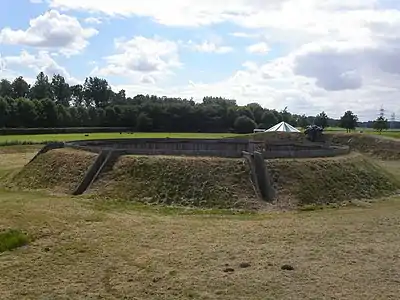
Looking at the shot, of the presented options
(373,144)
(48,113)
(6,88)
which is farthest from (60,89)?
(373,144)

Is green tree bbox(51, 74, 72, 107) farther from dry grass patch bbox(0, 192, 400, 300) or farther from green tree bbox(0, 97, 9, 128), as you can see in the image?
dry grass patch bbox(0, 192, 400, 300)

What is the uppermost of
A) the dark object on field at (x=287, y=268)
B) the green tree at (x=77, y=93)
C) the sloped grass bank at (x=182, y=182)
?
the green tree at (x=77, y=93)

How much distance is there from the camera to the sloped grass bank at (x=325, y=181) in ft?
86.4

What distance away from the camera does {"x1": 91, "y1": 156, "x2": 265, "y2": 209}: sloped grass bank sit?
82.2ft

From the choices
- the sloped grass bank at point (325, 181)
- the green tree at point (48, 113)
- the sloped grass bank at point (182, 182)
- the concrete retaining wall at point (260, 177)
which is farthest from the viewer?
the green tree at point (48, 113)

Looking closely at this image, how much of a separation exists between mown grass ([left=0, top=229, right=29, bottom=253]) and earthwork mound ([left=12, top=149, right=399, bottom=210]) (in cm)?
849

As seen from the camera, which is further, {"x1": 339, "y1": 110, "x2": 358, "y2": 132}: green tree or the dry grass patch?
{"x1": 339, "y1": 110, "x2": 358, "y2": 132}: green tree

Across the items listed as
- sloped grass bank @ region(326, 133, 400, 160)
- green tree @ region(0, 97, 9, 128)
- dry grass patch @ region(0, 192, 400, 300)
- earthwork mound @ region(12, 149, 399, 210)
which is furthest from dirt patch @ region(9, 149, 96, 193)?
green tree @ region(0, 97, 9, 128)

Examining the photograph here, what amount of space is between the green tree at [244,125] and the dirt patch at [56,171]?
68.9 metres

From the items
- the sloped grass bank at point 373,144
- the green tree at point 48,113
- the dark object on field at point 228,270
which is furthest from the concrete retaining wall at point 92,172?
the green tree at point 48,113

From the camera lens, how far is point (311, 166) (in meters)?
28.9

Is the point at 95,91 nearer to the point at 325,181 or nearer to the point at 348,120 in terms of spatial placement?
the point at 348,120

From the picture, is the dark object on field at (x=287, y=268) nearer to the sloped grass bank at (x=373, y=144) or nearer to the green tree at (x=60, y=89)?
the sloped grass bank at (x=373, y=144)

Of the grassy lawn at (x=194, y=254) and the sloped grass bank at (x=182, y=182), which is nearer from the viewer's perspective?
the grassy lawn at (x=194, y=254)
